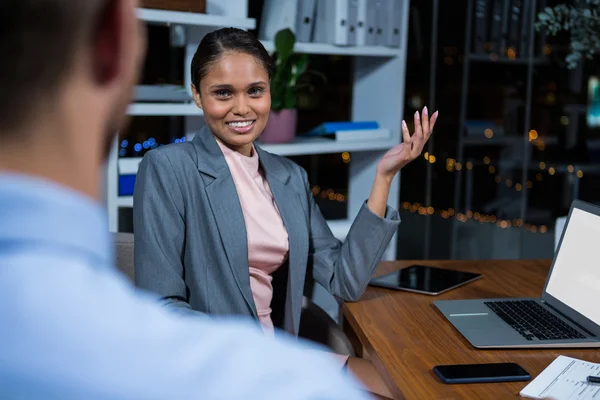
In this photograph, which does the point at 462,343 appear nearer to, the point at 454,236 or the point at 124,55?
the point at 124,55

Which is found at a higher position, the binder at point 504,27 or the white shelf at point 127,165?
the binder at point 504,27

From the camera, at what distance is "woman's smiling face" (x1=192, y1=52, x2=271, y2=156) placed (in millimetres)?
1747

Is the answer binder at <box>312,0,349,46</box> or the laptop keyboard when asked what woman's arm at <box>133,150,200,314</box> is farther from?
binder at <box>312,0,349,46</box>

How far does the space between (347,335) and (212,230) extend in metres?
0.58

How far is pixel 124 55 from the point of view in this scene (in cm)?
38

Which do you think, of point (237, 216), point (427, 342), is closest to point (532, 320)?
point (427, 342)

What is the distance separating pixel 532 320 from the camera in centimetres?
158

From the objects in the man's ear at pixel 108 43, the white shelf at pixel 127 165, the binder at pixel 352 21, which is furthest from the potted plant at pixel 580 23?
the man's ear at pixel 108 43

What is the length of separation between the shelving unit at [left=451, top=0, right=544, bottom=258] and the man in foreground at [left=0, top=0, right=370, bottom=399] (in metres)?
4.71

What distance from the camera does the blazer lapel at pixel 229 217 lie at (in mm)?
1703

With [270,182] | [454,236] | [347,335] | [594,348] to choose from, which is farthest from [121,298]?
[454,236]

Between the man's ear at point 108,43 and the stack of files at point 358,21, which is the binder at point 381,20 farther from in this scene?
the man's ear at point 108,43

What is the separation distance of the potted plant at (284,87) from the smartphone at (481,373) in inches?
67.9

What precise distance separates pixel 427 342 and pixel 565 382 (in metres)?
0.31
